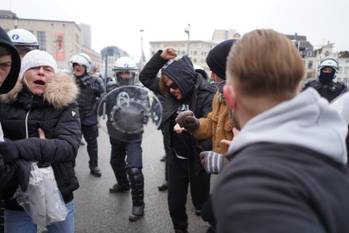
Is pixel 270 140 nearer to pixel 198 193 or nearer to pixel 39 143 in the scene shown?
pixel 39 143

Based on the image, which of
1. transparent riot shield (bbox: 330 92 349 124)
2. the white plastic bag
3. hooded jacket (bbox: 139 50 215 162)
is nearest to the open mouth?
the white plastic bag

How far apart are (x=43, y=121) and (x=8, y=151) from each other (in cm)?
38

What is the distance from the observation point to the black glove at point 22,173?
183 cm

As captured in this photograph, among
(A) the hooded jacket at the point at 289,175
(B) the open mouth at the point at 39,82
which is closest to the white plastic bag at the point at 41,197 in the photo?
(B) the open mouth at the point at 39,82

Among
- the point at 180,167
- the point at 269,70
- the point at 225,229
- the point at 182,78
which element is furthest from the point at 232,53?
the point at 180,167

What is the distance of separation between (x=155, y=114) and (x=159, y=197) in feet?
5.62

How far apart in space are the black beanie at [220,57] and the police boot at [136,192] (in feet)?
6.58

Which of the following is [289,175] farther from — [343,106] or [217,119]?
[217,119]

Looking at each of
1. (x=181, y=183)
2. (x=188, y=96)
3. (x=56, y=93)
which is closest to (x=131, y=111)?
(x=188, y=96)

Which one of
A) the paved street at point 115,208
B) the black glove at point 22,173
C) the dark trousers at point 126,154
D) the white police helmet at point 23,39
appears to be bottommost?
the paved street at point 115,208

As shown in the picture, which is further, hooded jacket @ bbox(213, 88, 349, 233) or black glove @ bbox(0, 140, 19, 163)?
black glove @ bbox(0, 140, 19, 163)

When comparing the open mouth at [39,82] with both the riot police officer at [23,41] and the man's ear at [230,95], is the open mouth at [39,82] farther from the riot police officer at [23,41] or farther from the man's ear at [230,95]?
the riot police officer at [23,41]

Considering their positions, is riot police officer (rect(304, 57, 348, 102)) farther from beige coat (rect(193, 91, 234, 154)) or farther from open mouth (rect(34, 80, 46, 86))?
open mouth (rect(34, 80, 46, 86))

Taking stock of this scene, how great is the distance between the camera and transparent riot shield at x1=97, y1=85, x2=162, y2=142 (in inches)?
143
